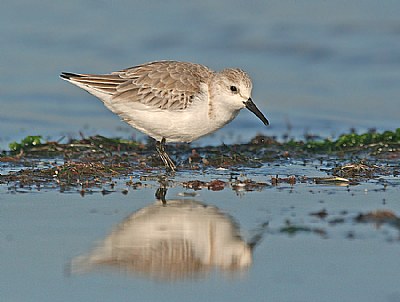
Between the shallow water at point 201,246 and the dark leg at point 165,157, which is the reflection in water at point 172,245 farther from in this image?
the dark leg at point 165,157

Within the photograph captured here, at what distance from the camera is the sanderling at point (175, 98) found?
28.4 feet

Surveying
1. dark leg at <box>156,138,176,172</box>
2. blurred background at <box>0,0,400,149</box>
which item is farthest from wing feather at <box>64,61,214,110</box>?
blurred background at <box>0,0,400,149</box>

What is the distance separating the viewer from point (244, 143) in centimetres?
1005

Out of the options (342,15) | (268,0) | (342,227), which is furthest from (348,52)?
(342,227)

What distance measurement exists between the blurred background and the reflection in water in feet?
12.6

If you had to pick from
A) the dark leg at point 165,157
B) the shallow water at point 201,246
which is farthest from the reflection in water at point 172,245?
the dark leg at point 165,157

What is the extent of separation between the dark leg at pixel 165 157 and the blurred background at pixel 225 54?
5.41 feet

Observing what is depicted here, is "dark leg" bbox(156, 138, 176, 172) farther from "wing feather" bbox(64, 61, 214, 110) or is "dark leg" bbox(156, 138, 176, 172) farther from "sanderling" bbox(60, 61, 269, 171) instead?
"wing feather" bbox(64, 61, 214, 110)

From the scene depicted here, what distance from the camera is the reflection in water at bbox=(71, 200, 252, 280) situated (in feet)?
18.4

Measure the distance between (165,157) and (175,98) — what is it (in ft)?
1.82

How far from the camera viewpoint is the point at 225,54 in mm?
14266

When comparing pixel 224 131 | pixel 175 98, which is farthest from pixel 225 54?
pixel 175 98

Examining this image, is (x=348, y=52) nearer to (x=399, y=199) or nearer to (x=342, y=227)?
(x=399, y=199)

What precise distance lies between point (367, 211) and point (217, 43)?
8.36 meters
